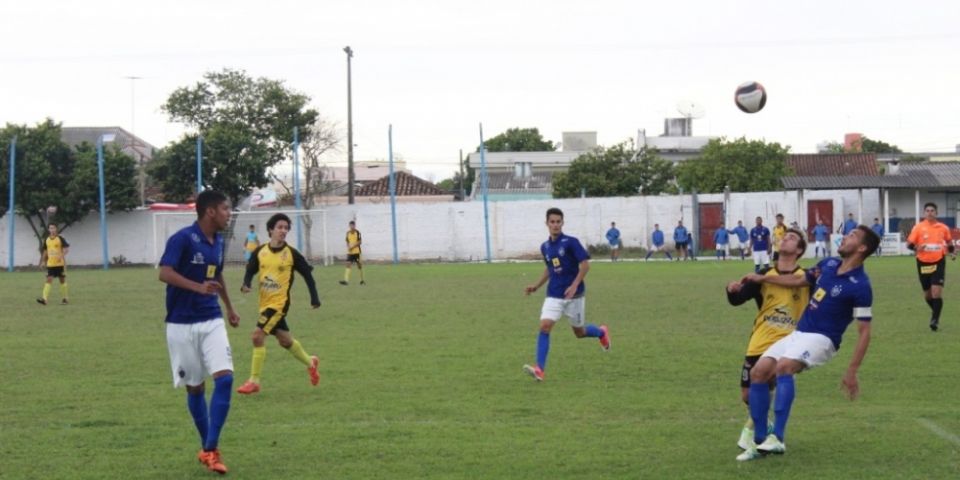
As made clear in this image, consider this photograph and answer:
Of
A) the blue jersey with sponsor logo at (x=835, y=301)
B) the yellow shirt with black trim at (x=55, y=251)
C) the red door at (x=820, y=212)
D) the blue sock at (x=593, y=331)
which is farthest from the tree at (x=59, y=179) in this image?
the blue jersey with sponsor logo at (x=835, y=301)

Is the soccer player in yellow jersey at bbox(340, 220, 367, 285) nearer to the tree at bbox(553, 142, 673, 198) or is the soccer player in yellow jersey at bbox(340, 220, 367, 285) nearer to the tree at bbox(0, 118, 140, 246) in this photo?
Result: the tree at bbox(0, 118, 140, 246)

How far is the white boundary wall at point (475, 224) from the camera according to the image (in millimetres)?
50312

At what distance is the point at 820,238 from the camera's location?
154 feet

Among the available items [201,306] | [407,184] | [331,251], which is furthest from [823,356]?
[407,184]

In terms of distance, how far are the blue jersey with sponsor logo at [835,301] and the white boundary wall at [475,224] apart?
41.9 meters

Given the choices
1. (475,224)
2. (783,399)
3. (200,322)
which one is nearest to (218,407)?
(200,322)

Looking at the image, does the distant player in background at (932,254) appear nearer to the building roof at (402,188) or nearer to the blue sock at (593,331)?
the blue sock at (593,331)

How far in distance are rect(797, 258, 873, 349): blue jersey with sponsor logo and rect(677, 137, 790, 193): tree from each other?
190 ft

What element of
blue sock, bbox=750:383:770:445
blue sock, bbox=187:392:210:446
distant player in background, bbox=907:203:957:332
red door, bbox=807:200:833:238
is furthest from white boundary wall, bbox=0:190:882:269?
blue sock, bbox=750:383:770:445

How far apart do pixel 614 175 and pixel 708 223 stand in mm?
17870

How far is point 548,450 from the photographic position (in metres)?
8.84

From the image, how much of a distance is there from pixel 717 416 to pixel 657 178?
59.6 meters

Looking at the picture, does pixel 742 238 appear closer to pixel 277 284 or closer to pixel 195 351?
pixel 277 284

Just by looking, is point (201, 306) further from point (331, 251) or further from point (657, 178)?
point (657, 178)
